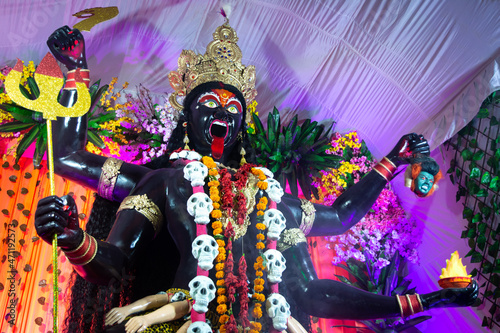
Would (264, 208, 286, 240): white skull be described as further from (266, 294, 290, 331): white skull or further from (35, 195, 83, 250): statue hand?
(35, 195, 83, 250): statue hand

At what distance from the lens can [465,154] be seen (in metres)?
3.89

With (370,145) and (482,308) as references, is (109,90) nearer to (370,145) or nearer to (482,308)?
(370,145)

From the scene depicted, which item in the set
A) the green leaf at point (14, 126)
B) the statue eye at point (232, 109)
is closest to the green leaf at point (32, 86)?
the green leaf at point (14, 126)

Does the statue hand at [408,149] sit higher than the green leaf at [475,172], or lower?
lower

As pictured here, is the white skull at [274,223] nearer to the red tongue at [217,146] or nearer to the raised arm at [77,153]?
the red tongue at [217,146]

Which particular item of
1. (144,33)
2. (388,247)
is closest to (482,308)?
(388,247)

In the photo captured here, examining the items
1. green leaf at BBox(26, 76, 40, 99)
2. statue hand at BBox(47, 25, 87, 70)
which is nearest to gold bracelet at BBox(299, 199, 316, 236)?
statue hand at BBox(47, 25, 87, 70)

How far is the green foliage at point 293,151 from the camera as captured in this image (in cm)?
429

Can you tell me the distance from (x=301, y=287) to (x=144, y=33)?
2.74 metres

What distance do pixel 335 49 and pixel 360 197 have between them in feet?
5.78

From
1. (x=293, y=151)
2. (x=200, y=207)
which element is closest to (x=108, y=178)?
(x=200, y=207)

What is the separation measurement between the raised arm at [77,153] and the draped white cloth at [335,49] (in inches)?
62.9

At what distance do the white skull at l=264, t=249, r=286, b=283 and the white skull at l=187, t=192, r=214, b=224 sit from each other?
0.34 meters

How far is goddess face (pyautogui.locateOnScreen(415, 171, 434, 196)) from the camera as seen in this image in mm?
2586
